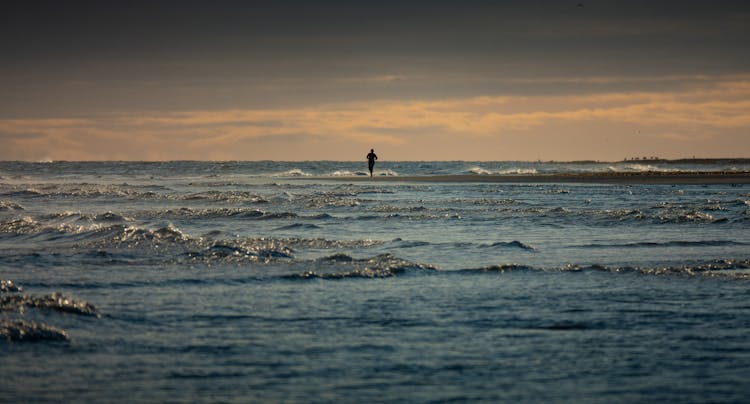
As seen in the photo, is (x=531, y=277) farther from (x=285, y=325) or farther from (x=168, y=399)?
(x=168, y=399)

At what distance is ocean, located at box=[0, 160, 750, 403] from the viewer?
6.80 m

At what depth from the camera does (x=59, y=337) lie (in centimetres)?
841

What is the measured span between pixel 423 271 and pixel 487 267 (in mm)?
1109

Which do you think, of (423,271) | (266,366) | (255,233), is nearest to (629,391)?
(266,366)

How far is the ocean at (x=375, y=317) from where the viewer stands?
268 inches

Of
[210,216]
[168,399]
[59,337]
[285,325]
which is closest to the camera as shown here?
[168,399]

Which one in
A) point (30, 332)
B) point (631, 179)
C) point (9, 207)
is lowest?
point (30, 332)

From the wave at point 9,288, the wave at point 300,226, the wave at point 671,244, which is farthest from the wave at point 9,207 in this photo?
the wave at point 671,244

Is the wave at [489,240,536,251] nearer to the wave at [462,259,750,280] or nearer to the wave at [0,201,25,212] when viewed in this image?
the wave at [462,259,750,280]

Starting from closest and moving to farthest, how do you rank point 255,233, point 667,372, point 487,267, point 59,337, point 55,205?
point 667,372 < point 59,337 < point 487,267 < point 255,233 < point 55,205

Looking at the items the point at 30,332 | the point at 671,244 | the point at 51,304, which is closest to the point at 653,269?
the point at 671,244

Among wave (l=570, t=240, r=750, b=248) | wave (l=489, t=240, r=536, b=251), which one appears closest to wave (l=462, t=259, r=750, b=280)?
wave (l=489, t=240, r=536, b=251)

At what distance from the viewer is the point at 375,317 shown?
371 inches

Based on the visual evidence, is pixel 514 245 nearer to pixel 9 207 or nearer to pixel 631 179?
pixel 9 207
